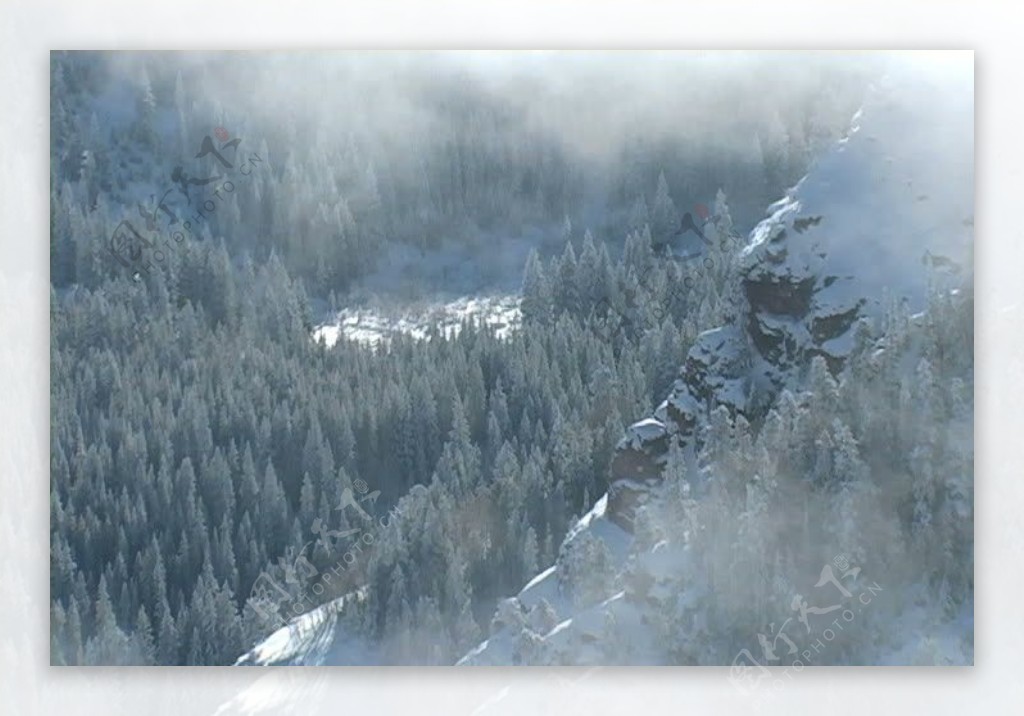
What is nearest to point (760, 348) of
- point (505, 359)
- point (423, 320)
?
point (505, 359)

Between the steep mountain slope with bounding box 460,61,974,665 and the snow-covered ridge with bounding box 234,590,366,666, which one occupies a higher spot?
the steep mountain slope with bounding box 460,61,974,665

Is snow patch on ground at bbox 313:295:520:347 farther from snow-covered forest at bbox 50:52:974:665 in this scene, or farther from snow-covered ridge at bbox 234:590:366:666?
snow-covered ridge at bbox 234:590:366:666

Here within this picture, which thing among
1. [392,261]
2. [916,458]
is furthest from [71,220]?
[916,458]

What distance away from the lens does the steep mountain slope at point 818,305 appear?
399 centimetres

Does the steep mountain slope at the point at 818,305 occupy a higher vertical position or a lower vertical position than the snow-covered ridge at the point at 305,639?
higher

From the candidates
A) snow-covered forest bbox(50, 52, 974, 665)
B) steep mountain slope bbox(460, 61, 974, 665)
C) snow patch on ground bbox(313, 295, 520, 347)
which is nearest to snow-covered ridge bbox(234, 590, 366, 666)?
snow-covered forest bbox(50, 52, 974, 665)

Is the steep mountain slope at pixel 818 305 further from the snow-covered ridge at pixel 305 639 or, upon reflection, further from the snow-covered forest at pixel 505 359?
the snow-covered ridge at pixel 305 639

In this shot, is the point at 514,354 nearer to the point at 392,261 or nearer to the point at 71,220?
the point at 392,261

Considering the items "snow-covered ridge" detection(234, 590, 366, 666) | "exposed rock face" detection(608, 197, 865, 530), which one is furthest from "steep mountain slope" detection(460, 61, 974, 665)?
"snow-covered ridge" detection(234, 590, 366, 666)

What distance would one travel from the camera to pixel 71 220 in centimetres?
406

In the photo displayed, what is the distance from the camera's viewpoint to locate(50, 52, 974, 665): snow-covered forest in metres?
3.98

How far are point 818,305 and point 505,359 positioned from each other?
0.88 metres

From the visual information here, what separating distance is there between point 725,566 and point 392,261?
4.08ft

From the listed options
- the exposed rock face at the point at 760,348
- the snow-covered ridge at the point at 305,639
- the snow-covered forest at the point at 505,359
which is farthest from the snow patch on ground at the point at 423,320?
the snow-covered ridge at the point at 305,639
